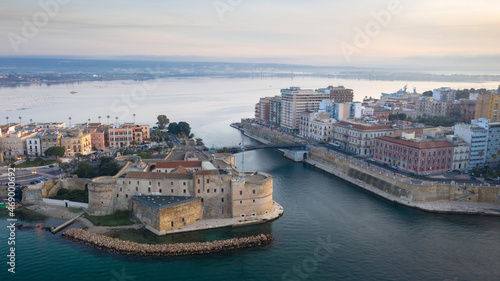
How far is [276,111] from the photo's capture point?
78812 millimetres

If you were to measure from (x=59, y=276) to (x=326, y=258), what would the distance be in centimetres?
1622

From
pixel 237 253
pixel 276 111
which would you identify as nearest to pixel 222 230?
pixel 237 253

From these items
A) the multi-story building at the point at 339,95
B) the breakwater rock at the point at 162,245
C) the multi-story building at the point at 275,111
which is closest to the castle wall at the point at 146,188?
the breakwater rock at the point at 162,245

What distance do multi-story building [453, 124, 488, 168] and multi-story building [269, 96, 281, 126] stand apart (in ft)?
129

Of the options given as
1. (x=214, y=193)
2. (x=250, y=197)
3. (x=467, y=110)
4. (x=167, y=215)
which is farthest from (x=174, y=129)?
(x=467, y=110)

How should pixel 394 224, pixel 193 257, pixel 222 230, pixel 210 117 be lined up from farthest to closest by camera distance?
pixel 210 117 < pixel 394 224 < pixel 222 230 < pixel 193 257

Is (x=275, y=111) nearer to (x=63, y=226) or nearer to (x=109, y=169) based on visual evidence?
(x=109, y=169)

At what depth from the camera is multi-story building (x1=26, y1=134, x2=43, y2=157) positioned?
48.0m

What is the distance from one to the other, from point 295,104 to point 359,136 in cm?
2132

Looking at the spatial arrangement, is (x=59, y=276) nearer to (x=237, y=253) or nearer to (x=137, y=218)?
(x=137, y=218)

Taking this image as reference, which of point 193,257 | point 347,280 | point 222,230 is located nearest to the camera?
point 347,280

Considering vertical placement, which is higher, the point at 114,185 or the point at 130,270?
the point at 114,185

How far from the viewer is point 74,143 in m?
48.6

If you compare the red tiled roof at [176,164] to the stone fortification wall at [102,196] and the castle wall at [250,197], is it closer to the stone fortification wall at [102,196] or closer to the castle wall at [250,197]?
the stone fortification wall at [102,196]
